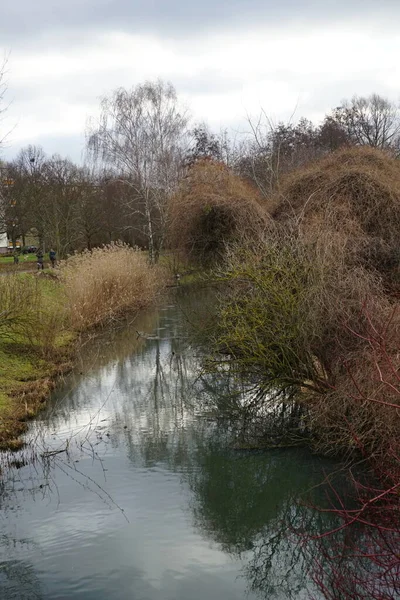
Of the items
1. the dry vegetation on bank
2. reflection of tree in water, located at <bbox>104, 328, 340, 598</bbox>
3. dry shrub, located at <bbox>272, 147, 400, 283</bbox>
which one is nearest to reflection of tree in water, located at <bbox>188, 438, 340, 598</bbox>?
reflection of tree in water, located at <bbox>104, 328, 340, 598</bbox>

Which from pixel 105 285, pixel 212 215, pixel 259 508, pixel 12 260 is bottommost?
pixel 259 508

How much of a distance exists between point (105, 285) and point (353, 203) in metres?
10.7

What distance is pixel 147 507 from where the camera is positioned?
31.4ft

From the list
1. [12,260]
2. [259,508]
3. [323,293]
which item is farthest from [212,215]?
[12,260]

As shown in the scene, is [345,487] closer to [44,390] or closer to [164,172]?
[44,390]

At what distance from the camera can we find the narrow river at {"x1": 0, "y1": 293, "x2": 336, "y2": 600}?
7.88 metres

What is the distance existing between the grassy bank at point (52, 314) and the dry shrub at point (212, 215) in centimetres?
423

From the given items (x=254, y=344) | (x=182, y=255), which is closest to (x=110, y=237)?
(x=182, y=255)

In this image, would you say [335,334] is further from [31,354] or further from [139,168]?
[139,168]

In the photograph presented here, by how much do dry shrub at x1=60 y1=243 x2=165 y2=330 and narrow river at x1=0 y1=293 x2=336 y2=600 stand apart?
7.99 meters

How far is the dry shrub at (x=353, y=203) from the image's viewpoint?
44.6 ft

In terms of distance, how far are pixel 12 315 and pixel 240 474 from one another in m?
8.85

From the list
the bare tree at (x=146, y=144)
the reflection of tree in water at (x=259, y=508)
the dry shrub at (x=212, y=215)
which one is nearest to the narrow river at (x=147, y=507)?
the reflection of tree in water at (x=259, y=508)

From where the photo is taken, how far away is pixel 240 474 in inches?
424
